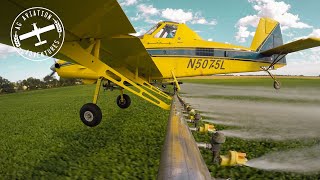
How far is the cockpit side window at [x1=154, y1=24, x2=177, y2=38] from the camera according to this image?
1073 cm

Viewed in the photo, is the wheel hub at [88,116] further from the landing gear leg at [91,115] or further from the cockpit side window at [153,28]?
the cockpit side window at [153,28]

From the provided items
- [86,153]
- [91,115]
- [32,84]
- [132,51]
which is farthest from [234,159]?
[32,84]

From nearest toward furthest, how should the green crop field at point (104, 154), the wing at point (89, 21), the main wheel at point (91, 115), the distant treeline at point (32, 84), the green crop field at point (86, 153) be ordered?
Answer: the wing at point (89, 21), the green crop field at point (104, 154), the green crop field at point (86, 153), the main wheel at point (91, 115), the distant treeline at point (32, 84)

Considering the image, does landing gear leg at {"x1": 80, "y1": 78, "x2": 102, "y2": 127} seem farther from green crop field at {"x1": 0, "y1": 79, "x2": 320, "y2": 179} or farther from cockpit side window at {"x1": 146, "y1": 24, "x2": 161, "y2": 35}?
cockpit side window at {"x1": 146, "y1": 24, "x2": 161, "y2": 35}

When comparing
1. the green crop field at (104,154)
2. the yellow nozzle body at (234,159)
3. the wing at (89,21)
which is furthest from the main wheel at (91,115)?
the yellow nozzle body at (234,159)

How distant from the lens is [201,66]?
11242 mm

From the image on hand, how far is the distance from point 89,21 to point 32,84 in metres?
135

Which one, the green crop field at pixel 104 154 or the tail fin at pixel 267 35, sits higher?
the tail fin at pixel 267 35

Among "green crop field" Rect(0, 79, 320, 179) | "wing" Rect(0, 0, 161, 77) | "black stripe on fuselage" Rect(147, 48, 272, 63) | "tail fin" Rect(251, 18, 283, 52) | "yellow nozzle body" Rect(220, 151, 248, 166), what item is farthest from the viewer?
"tail fin" Rect(251, 18, 283, 52)

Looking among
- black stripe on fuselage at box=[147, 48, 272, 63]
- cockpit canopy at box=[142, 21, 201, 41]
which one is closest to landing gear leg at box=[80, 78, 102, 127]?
black stripe on fuselage at box=[147, 48, 272, 63]

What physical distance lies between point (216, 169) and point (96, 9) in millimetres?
2926

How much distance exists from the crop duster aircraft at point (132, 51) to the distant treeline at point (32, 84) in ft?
237

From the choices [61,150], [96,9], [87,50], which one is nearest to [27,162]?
[61,150]

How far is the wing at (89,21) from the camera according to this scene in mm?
3348
